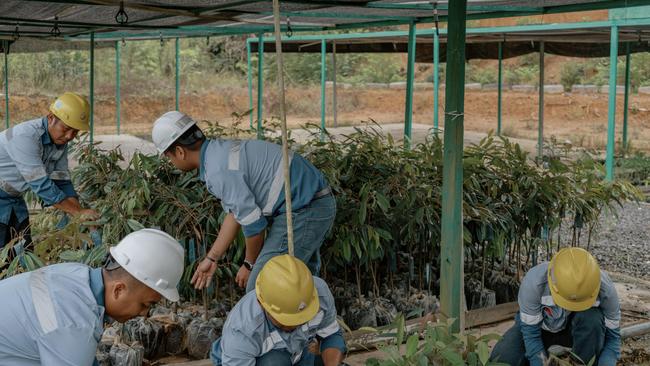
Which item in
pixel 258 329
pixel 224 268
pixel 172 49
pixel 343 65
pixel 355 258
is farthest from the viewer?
pixel 343 65

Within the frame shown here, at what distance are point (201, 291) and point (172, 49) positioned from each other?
23602 millimetres

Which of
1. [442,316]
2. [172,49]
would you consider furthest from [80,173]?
[172,49]

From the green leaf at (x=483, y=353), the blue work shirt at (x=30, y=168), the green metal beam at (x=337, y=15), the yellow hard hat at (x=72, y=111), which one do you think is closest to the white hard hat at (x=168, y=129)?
the yellow hard hat at (x=72, y=111)

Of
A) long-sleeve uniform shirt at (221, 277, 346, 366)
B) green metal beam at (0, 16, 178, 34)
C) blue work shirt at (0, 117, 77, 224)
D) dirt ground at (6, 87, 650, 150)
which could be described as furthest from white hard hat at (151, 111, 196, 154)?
dirt ground at (6, 87, 650, 150)

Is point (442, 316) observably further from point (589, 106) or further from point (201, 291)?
point (589, 106)

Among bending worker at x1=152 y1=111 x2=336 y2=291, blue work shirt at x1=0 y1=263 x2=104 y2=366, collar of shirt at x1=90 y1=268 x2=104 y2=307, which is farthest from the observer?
bending worker at x1=152 y1=111 x2=336 y2=291

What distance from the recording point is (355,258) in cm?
519

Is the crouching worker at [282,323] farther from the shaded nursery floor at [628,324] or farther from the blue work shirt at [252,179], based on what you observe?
the shaded nursery floor at [628,324]

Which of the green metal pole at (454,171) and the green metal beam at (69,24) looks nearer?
Result: the green metal pole at (454,171)

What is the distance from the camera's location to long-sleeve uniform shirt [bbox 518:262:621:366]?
3730mm

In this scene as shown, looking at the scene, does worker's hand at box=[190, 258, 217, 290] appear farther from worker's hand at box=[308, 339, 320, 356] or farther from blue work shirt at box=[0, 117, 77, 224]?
blue work shirt at box=[0, 117, 77, 224]

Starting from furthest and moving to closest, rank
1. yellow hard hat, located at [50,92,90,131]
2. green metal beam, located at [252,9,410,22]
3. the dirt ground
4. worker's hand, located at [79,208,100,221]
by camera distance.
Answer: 1. the dirt ground
2. green metal beam, located at [252,9,410,22]
3. yellow hard hat, located at [50,92,90,131]
4. worker's hand, located at [79,208,100,221]

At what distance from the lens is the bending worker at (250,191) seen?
383 cm

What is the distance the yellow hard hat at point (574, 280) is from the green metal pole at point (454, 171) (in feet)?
2.66
